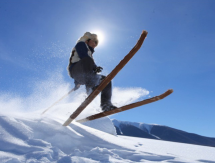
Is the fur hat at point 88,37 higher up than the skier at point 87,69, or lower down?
higher up

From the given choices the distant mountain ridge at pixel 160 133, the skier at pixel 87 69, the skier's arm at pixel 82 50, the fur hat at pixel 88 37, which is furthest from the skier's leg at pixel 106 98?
the distant mountain ridge at pixel 160 133

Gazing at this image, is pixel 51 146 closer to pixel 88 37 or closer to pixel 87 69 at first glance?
pixel 87 69

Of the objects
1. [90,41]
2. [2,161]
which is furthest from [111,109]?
[2,161]

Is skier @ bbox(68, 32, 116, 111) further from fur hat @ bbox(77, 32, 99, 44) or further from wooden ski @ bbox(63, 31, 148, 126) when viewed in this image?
wooden ski @ bbox(63, 31, 148, 126)

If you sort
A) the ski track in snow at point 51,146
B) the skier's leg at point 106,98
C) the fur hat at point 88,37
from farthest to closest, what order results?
the fur hat at point 88,37
the skier's leg at point 106,98
the ski track in snow at point 51,146

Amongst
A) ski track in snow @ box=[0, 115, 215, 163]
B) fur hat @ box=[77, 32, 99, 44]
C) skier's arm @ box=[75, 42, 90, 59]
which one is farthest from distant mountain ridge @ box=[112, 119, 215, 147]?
ski track in snow @ box=[0, 115, 215, 163]

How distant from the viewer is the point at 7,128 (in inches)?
96.9

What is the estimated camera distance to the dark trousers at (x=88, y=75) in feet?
12.3

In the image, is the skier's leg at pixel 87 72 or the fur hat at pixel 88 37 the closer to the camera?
the skier's leg at pixel 87 72

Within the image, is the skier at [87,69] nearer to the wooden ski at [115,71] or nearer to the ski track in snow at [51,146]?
the wooden ski at [115,71]

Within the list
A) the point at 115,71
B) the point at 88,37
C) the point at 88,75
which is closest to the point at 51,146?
the point at 88,75

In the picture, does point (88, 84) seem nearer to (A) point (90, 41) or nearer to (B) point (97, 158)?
(A) point (90, 41)

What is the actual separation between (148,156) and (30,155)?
5.65ft

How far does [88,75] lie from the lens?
12.4 ft
